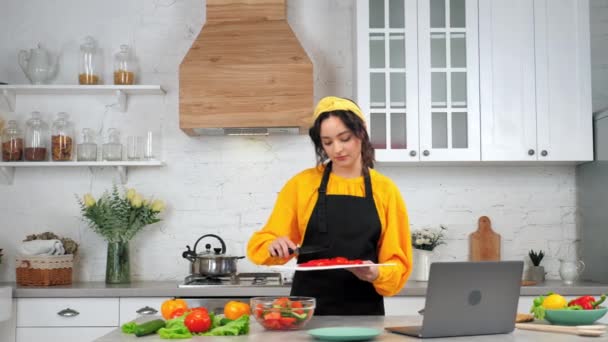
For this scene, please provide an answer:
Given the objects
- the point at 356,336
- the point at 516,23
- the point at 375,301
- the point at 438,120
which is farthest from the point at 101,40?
the point at 356,336

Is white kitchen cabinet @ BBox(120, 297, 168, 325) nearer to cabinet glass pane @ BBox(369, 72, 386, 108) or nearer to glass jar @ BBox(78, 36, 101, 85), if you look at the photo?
glass jar @ BBox(78, 36, 101, 85)

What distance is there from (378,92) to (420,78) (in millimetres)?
246

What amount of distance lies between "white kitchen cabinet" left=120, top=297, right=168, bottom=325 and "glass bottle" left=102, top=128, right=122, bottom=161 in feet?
2.99

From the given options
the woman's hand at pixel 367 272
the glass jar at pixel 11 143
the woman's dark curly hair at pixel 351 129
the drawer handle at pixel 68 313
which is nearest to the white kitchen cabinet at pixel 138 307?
the drawer handle at pixel 68 313

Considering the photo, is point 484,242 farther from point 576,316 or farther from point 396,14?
point 576,316

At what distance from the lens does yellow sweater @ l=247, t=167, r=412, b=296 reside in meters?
2.83

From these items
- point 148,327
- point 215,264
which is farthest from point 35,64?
point 148,327

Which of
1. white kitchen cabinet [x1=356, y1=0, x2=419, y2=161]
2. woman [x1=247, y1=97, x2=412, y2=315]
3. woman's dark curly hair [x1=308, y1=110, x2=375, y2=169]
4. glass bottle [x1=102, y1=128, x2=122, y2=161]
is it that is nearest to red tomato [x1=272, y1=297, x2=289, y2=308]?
woman [x1=247, y1=97, x2=412, y2=315]

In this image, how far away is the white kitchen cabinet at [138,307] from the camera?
13.8 ft

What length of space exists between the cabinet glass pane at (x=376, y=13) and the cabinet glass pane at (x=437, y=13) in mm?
287

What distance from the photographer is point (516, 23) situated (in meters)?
4.52

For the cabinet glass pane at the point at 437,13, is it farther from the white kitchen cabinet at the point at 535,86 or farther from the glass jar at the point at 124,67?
the glass jar at the point at 124,67

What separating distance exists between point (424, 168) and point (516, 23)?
39.4 inches

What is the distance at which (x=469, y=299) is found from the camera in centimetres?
219
